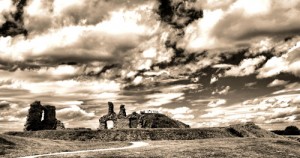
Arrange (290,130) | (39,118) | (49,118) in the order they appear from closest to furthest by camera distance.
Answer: (39,118) → (49,118) → (290,130)

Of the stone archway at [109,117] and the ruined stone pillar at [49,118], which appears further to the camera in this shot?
the stone archway at [109,117]

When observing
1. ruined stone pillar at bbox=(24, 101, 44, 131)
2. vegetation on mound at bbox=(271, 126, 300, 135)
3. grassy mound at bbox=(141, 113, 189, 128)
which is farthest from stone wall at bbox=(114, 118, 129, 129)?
vegetation on mound at bbox=(271, 126, 300, 135)

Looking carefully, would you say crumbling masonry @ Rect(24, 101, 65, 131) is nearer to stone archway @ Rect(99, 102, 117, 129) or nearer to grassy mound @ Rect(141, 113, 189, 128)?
stone archway @ Rect(99, 102, 117, 129)

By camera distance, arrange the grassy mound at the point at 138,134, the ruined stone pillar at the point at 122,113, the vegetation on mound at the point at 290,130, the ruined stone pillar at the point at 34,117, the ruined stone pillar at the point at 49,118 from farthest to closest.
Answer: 1. the vegetation on mound at the point at 290,130
2. the ruined stone pillar at the point at 122,113
3. the ruined stone pillar at the point at 49,118
4. the ruined stone pillar at the point at 34,117
5. the grassy mound at the point at 138,134

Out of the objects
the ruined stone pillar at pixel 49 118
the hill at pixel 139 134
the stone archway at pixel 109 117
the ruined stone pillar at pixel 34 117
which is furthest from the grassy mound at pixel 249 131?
the ruined stone pillar at pixel 34 117

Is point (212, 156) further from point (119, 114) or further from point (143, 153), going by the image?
point (119, 114)

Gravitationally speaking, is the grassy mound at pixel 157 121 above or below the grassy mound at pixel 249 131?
above

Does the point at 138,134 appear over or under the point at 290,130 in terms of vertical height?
over

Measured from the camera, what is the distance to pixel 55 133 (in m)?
63.3

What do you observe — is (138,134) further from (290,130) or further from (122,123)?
(290,130)

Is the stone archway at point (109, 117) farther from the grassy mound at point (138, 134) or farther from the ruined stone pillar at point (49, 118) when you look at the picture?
the grassy mound at point (138, 134)

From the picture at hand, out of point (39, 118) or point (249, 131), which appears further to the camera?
point (39, 118)

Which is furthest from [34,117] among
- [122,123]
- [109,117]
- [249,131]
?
[249,131]

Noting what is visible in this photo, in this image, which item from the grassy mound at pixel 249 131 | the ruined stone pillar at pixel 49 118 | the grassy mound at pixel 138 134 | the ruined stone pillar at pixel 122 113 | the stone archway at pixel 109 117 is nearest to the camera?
the grassy mound at pixel 138 134
